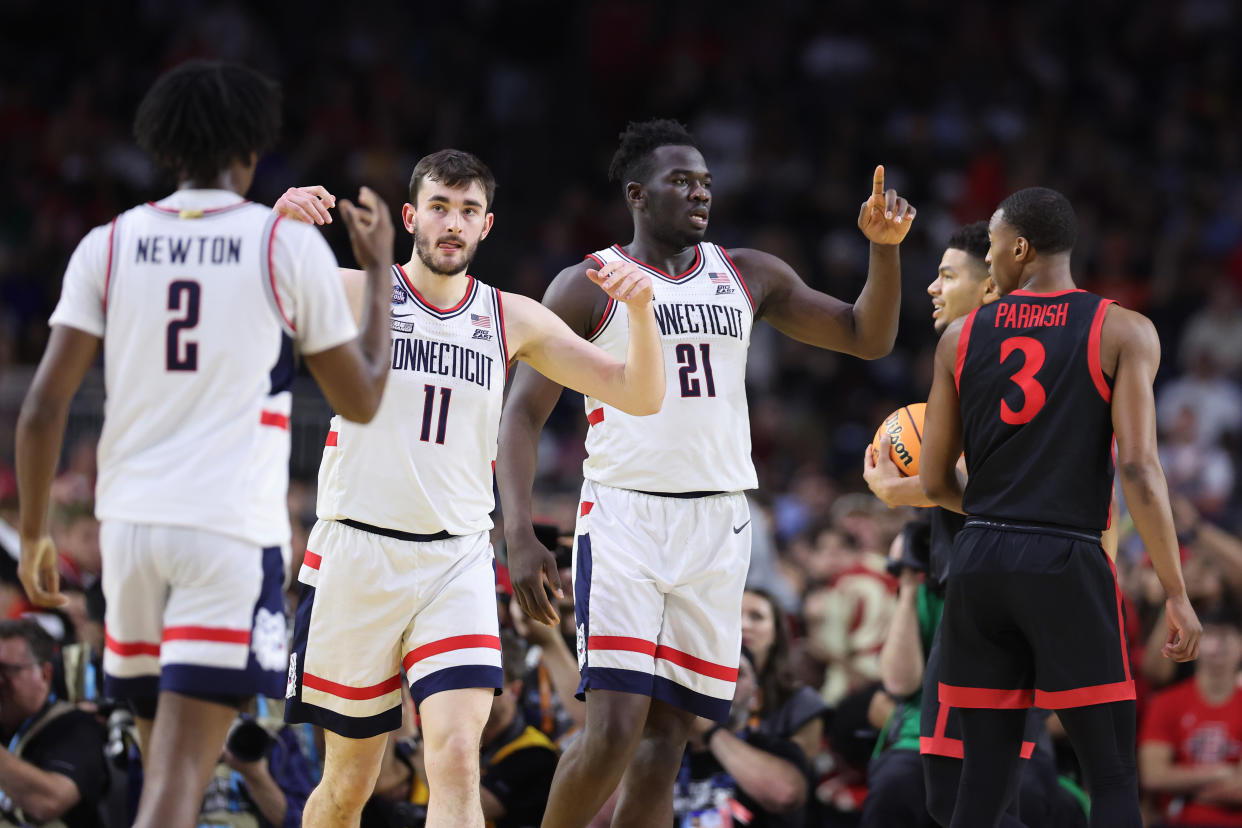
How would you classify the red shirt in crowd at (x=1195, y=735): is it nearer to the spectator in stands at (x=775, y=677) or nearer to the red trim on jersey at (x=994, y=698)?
the spectator in stands at (x=775, y=677)

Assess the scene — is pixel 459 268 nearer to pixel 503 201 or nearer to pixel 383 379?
pixel 383 379

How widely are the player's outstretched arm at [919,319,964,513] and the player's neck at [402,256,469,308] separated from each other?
1.87 metres

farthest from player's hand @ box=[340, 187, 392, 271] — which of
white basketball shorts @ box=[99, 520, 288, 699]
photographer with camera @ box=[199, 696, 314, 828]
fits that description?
photographer with camera @ box=[199, 696, 314, 828]

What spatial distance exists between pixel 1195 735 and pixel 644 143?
17.6 feet

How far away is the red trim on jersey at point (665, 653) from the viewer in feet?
20.1

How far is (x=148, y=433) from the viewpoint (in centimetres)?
446

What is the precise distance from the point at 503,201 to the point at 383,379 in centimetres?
1282

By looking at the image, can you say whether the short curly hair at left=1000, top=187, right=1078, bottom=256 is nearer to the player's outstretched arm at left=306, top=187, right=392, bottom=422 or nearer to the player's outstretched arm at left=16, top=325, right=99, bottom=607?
the player's outstretched arm at left=306, top=187, right=392, bottom=422

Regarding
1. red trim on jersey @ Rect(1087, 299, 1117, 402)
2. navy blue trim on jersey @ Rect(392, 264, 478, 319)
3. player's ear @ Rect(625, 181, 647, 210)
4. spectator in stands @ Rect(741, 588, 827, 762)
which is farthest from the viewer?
spectator in stands @ Rect(741, 588, 827, 762)

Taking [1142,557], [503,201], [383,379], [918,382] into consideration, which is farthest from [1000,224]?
[503,201]

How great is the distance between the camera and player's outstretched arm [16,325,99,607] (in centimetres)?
447

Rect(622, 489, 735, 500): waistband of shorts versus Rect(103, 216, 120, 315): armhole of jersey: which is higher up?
Rect(103, 216, 120, 315): armhole of jersey

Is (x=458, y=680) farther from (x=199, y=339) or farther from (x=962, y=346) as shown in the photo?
(x=962, y=346)

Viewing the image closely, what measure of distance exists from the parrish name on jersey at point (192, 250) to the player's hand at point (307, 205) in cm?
160
